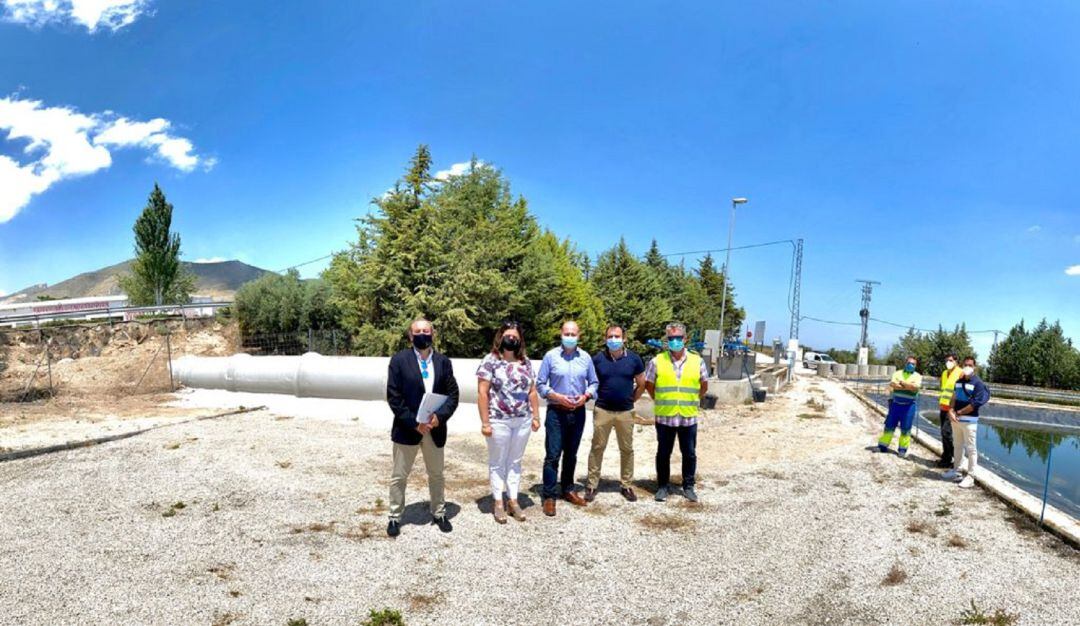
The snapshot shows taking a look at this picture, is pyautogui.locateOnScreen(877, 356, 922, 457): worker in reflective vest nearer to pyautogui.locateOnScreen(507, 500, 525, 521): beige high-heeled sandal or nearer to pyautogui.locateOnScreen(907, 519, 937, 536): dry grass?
pyautogui.locateOnScreen(907, 519, 937, 536): dry grass

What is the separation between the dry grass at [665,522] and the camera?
19.3ft

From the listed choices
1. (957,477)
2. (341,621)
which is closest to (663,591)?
(341,621)

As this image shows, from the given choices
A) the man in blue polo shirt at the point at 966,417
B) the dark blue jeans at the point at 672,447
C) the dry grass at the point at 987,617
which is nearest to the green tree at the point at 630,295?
the man in blue polo shirt at the point at 966,417

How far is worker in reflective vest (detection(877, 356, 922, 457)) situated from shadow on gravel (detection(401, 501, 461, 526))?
25.0 feet

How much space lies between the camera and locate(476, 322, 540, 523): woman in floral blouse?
563 centimetres

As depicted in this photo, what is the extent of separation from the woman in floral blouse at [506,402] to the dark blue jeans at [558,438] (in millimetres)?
409

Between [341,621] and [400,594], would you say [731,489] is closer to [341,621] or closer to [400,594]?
[400,594]

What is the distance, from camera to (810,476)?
26.7ft

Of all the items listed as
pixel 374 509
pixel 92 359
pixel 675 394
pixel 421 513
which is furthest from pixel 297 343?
pixel 675 394

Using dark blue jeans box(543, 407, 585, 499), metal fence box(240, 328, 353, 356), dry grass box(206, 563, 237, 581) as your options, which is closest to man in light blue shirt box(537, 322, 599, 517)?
dark blue jeans box(543, 407, 585, 499)

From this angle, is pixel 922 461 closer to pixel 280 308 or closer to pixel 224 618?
pixel 224 618

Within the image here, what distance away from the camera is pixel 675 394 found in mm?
6648

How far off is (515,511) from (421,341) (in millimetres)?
1975

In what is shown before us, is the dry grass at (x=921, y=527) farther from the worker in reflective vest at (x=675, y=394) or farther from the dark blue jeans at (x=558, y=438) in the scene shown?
the dark blue jeans at (x=558, y=438)
